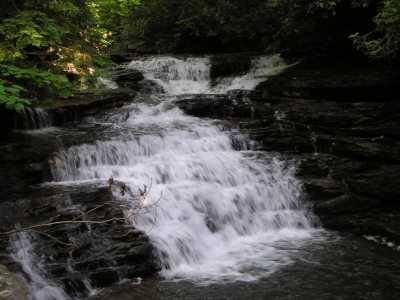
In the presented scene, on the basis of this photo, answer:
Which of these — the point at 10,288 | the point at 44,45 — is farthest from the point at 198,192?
the point at 10,288

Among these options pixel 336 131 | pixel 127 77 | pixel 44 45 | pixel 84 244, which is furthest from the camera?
pixel 127 77

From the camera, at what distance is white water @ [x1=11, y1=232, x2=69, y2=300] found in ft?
20.7

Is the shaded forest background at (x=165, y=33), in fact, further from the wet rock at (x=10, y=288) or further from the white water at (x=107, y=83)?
the wet rock at (x=10, y=288)

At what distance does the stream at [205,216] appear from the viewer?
659cm

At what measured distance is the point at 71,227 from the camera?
23.5 ft

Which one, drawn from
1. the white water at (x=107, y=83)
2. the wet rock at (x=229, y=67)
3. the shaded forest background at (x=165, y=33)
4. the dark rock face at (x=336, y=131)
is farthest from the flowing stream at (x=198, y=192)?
the wet rock at (x=229, y=67)

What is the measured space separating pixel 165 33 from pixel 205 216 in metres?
12.5

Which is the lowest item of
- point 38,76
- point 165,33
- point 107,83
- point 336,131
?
point 336,131

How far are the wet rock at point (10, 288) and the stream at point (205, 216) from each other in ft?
2.25

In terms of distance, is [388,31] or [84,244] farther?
[388,31]

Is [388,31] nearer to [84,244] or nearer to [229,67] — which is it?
[229,67]

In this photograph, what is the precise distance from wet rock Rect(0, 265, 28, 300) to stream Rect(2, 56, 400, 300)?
69cm

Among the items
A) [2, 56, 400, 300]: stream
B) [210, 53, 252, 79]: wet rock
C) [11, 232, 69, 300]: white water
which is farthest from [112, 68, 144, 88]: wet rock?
[11, 232, 69, 300]: white water

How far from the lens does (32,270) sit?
6.54m
